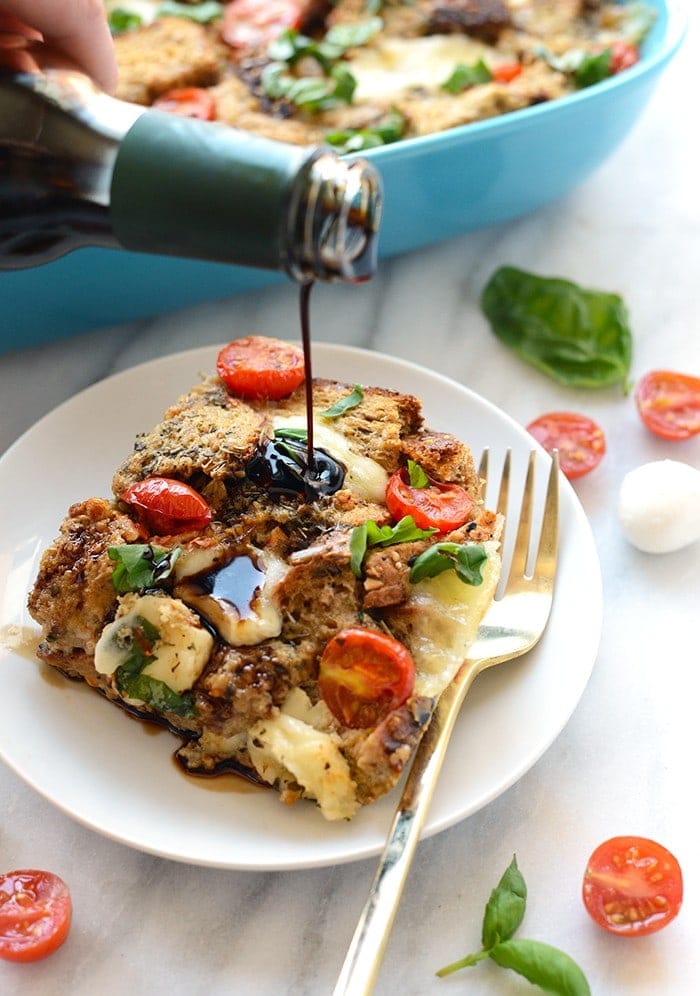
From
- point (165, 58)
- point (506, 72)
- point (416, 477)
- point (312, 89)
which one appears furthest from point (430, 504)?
point (165, 58)

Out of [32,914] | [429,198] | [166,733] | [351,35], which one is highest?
[351,35]

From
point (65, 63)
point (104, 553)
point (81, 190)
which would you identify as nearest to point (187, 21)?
point (65, 63)

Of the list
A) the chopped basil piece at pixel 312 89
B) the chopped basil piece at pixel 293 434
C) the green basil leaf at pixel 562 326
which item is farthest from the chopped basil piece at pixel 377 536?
the chopped basil piece at pixel 312 89

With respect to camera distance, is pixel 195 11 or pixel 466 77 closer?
pixel 466 77

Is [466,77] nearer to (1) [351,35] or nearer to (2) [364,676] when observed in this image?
(1) [351,35]

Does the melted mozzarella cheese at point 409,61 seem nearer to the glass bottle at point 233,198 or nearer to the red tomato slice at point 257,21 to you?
the red tomato slice at point 257,21

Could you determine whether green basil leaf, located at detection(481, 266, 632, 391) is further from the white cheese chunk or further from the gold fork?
the gold fork
